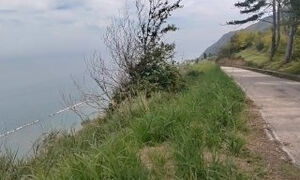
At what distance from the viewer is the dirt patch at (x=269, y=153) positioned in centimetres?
566

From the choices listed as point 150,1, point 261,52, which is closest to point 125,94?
point 150,1

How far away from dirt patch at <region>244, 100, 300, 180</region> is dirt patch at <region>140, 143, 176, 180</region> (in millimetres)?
1164

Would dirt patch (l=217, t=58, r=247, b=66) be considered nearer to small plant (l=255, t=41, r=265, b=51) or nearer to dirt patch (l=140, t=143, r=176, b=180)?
small plant (l=255, t=41, r=265, b=51)

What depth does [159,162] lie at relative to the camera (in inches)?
227

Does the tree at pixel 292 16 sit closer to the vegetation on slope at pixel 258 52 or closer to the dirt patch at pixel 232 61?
the vegetation on slope at pixel 258 52

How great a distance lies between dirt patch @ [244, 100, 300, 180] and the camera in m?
5.66

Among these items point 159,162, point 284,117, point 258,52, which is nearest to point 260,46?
point 258,52

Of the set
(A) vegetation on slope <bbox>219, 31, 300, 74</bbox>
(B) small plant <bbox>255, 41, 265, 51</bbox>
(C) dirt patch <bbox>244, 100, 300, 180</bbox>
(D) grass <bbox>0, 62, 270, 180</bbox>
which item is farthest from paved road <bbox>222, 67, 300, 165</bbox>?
(B) small plant <bbox>255, 41, 265, 51</bbox>

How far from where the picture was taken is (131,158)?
5.43 m

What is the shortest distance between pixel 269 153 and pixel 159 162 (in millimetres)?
2017

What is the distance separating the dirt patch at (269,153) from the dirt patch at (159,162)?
116cm

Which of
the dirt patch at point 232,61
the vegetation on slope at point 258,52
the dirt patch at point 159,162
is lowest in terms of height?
the dirt patch at point 232,61

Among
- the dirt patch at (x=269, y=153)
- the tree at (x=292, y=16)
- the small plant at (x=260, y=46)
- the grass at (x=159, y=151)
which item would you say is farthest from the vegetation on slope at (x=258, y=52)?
the grass at (x=159, y=151)

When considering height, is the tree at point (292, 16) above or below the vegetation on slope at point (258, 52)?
above
